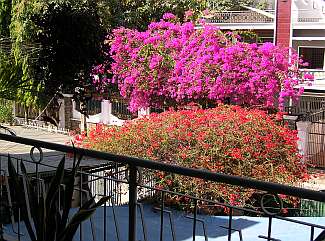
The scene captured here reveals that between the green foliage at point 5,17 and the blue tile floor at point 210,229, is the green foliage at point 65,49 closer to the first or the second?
the blue tile floor at point 210,229

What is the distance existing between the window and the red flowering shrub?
9496 mm

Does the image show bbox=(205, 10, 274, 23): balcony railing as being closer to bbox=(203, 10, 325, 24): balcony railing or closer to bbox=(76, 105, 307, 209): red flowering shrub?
bbox=(203, 10, 325, 24): balcony railing

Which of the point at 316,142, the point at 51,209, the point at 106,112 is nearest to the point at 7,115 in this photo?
the point at 106,112

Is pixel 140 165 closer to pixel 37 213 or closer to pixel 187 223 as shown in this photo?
pixel 37 213

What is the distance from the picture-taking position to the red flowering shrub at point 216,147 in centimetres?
845

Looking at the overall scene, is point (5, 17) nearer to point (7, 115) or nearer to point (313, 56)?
point (7, 115)

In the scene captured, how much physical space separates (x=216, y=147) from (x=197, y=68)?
4.25m

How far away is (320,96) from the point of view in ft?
55.1

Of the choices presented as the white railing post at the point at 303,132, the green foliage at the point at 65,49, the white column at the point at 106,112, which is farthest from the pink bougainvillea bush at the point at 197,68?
the green foliage at the point at 65,49

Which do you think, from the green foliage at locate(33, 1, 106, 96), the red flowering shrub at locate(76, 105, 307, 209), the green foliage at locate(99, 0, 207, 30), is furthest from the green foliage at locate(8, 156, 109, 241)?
the green foliage at locate(99, 0, 207, 30)

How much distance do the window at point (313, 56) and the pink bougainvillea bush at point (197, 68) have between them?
4.05 meters

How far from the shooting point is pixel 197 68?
12.5m

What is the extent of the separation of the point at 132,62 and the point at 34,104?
6.48m

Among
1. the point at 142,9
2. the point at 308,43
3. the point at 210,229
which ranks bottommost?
the point at 210,229
